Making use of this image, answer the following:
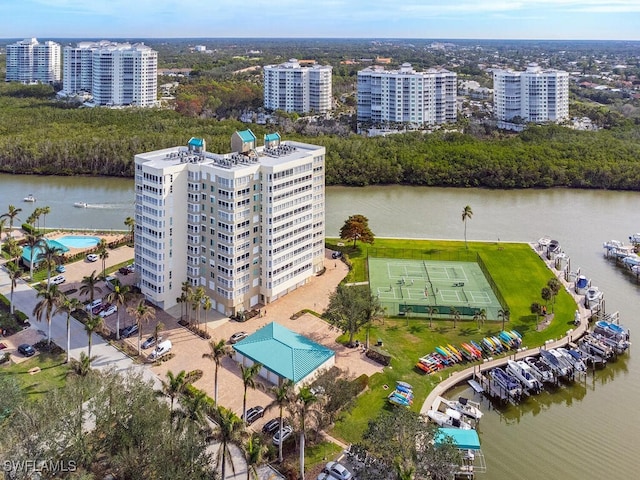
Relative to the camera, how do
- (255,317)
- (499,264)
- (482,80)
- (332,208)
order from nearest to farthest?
(255,317), (499,264), (332,208), (482,80)

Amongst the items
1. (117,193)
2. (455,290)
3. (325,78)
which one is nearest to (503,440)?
(455,290)

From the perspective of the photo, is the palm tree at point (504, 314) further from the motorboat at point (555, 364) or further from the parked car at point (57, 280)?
the parked car at point (57, 280)

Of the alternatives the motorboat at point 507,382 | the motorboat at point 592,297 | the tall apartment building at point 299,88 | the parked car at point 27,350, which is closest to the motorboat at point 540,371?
the motorboat at point 507,382

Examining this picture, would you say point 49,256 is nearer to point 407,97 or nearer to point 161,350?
point 161,350

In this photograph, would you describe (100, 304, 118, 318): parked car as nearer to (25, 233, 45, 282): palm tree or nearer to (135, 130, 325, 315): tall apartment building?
(135, 130, 325, 315): tall apartment building

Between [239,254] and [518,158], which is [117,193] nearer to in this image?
[239,254]

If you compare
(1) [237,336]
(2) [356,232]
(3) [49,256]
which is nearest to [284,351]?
(1) [237,336]
